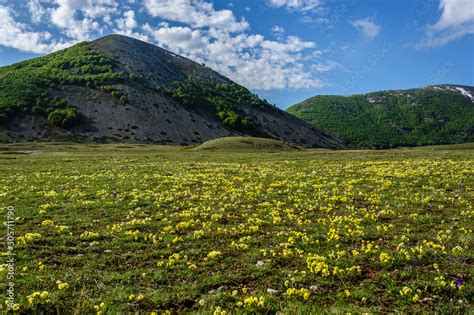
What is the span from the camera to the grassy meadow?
328 inches

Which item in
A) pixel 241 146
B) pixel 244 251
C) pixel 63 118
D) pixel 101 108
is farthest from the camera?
pixel 101 108

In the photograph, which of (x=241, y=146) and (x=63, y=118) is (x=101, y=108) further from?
(x=241, y=146)

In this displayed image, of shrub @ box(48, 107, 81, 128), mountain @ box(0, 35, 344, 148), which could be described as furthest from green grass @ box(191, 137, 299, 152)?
shrub @ box(48, 107, 81, 128)

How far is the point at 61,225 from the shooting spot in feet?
49.6

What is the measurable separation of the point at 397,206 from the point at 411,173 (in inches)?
493

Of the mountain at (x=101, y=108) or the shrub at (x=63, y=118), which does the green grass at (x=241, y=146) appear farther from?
the shrub at (x=63, y=118)

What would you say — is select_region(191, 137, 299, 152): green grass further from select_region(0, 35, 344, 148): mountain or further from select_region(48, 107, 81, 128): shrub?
select_region(48, 107, 81, 128): shrub

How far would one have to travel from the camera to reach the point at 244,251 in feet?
39.2

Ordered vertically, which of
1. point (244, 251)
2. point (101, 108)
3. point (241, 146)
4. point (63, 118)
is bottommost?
point (244, 251)

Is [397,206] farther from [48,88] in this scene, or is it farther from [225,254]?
[48,88]

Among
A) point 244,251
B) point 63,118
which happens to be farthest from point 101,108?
point 244,251

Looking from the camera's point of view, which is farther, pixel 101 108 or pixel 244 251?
pixel 101 108

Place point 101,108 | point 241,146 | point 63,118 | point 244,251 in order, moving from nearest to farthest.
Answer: point 244,251, point 241,146, point 63,118, point 101,108

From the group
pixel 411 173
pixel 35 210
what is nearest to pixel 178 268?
pixel 35 210
